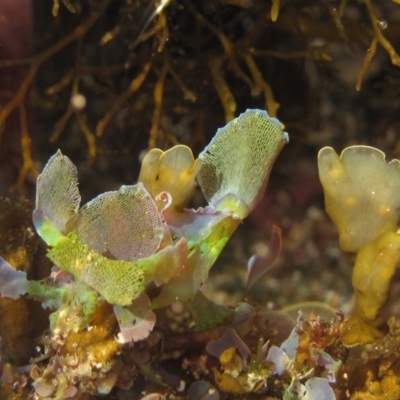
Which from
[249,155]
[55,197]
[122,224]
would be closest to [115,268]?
[122,224]

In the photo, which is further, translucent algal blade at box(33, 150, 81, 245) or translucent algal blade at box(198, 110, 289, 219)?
translucent algal blade at box(198, 110, 289, 219)

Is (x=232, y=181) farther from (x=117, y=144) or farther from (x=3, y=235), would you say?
(x=117, y=144)

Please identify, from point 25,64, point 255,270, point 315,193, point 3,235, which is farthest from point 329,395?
point 25,64

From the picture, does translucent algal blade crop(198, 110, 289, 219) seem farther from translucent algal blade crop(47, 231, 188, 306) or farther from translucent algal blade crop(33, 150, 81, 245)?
translucent algal blade crop(33, 150, 81, 245)

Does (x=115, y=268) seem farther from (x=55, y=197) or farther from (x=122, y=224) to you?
Result: (x=55, y=197)

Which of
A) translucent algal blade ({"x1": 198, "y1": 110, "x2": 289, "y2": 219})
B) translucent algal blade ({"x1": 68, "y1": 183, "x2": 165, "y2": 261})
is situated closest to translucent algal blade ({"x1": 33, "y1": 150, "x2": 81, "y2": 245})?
translucent algal blade ({"x1": 68, "y1": 183, "x2": 165, "y2": 261})

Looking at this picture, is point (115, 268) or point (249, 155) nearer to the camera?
point (115, 268)

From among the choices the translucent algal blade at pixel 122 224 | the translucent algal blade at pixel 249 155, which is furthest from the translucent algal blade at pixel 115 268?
the translucent algal blade at pixel 249 155
